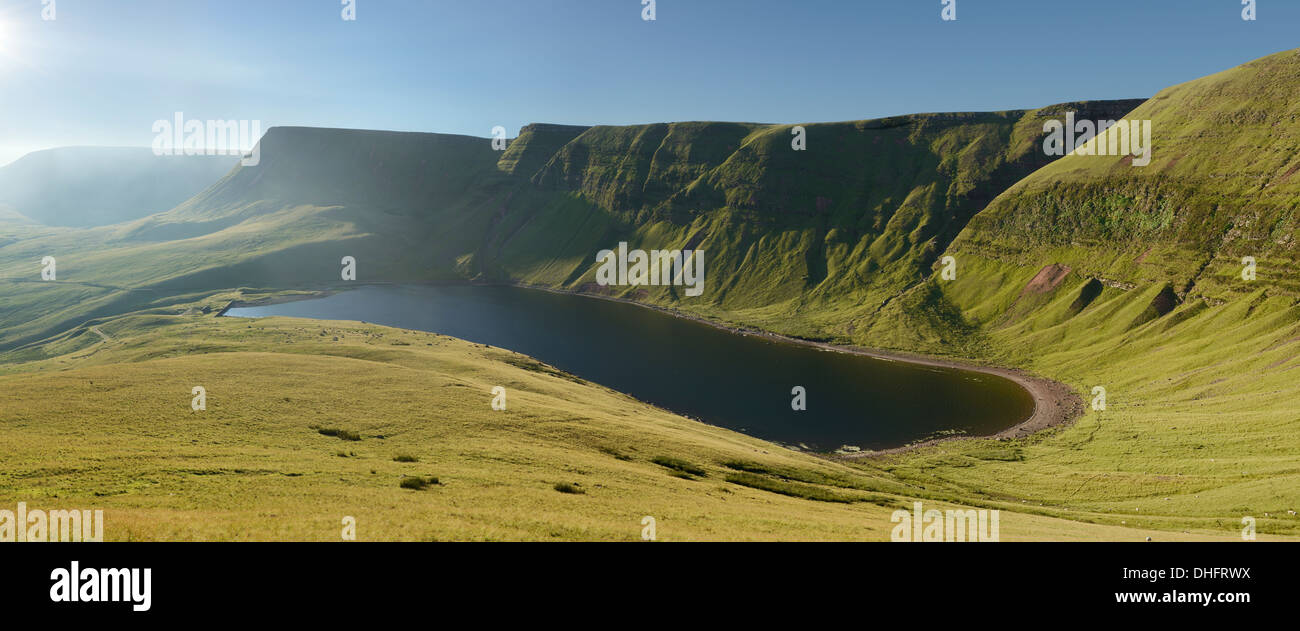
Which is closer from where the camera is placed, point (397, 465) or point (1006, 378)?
point (397, 465)

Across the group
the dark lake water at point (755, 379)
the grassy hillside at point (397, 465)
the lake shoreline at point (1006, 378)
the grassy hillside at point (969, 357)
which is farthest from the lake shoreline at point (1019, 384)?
the grassy hillside at point (397, 465)

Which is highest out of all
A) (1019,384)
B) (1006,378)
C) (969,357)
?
(969,357)

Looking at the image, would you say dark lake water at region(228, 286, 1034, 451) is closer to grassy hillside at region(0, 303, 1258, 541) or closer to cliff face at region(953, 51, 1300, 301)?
grassy hillside at region(0, 303, 1258, 541)

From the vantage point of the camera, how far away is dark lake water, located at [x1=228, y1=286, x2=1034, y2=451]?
294 ft

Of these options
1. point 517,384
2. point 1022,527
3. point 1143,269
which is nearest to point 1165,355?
point 1143,269

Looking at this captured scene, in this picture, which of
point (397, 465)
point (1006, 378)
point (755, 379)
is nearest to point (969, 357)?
point (1006, 378)

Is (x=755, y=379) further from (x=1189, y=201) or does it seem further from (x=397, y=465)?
(x=1189, y=201)

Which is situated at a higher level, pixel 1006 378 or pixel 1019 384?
pixel 1006 378

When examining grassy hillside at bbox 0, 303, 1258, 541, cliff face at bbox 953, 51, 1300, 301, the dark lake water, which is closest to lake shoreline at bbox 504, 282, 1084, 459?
the dark lake water

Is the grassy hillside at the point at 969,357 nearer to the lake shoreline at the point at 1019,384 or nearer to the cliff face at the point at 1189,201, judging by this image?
the cliff face at the point at 1189,201

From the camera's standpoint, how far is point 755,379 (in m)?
115

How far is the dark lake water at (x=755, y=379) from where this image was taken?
89.7 metres

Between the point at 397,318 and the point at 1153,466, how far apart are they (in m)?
189
